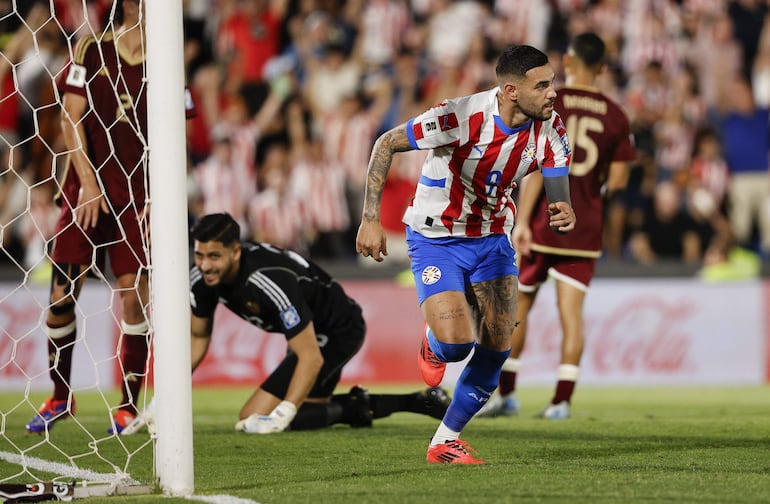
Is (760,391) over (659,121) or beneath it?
beneath

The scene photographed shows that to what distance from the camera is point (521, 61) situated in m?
5.14

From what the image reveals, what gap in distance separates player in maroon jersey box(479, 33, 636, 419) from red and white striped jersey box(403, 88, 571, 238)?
230 cm

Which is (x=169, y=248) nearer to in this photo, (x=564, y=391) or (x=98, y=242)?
(x=98, y=242)

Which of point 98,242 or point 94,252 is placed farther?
point 98,242

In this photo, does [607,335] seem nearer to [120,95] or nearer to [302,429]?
[302,429]

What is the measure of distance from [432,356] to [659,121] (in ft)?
29.7

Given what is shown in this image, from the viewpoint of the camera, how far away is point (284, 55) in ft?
49.6

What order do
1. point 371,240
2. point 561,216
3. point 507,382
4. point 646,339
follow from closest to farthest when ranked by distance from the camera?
point 371,240
point 561,216
point 507,382
point 646,339

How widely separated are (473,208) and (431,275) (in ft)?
1.19

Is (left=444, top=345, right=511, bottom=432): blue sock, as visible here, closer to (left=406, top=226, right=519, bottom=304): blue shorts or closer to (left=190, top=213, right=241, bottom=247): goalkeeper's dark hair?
(left=406, top=226, right=519, bottom=304): blue shorts

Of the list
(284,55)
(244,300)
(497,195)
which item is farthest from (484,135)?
(284,55)

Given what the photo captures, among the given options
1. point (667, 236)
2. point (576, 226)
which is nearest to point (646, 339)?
point (667, 236)

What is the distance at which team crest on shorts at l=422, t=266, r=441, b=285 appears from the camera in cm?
539

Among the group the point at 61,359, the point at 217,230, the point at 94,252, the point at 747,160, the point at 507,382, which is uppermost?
the point at 747,160
